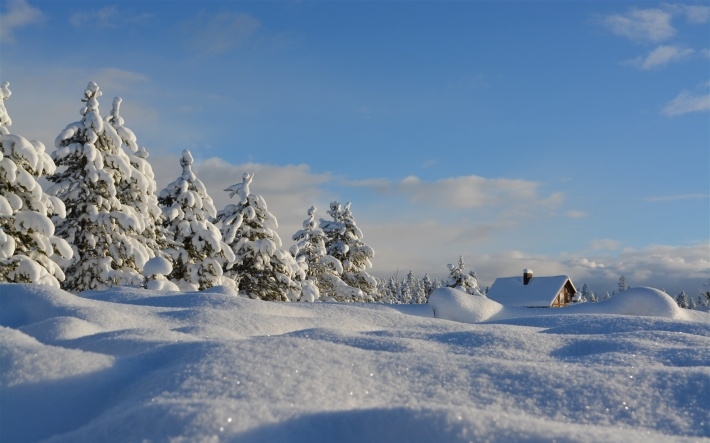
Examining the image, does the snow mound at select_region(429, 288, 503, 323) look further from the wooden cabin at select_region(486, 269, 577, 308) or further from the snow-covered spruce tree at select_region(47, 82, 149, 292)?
the wooden cabin at select_region(486, 269, 577, 308)

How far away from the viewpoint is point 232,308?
5.07 metres

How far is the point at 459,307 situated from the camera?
838 cm

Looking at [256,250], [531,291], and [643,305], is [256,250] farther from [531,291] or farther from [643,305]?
[531,291]

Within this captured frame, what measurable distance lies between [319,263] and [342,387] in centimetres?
2712

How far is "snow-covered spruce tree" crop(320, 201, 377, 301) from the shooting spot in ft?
102

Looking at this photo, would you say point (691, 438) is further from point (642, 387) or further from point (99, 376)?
point (99, 376)

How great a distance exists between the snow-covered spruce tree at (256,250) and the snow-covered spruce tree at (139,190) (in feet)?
11.2

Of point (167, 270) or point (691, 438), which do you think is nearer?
point (691, 438)

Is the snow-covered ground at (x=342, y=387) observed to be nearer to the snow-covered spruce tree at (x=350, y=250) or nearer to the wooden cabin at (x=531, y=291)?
the snow-covered spruce tree at (x=350, y=250)

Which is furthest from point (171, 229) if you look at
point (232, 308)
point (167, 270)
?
point (232, 308)

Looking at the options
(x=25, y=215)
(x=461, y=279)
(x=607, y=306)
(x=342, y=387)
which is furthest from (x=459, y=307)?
(x=461, y=279)

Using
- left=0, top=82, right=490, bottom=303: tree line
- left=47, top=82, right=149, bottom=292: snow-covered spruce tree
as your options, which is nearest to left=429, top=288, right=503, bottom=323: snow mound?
left=0, top=82, right=490, bottom=303: tree line

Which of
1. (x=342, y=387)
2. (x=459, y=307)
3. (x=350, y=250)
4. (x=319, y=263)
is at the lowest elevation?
(x=342, y=387)

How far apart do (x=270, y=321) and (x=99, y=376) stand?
2116mm
